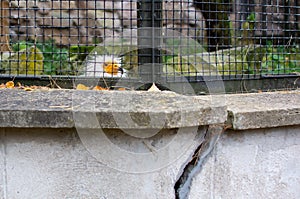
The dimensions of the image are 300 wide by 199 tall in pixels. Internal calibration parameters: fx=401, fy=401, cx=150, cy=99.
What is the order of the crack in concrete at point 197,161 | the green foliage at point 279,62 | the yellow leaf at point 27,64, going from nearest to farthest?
the crack in concrete at point 197,161 < the yellow leaf at point 27,64 < the green foliage at point 279,62

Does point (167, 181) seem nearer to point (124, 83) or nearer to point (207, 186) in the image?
point (207, 186)

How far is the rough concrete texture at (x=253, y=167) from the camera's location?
1263 mm

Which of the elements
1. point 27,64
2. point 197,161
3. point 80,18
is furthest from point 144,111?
point 27,64

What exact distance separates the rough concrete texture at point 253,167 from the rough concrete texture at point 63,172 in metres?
0.14

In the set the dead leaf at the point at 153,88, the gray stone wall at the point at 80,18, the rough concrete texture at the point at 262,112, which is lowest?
the rough concrete texture at the point at 262,112

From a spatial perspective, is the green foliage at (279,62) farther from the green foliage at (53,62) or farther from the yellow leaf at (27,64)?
the yellow leaf at (27,64)

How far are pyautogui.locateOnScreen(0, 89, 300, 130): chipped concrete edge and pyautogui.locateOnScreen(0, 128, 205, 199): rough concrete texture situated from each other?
7cm

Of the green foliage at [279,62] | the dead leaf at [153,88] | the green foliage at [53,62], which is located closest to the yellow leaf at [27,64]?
the green foliage at [53,62]

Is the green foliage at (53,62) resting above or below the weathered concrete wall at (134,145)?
above

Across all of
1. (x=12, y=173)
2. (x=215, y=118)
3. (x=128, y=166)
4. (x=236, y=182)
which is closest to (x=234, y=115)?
(x=215, y=118)

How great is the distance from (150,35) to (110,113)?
0.59 m

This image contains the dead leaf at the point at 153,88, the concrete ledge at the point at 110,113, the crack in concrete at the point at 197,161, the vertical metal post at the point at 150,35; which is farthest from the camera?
the vertical metal post at the point at 150,35

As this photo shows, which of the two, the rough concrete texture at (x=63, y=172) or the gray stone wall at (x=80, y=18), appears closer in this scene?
the rough concrete texture at (x=63, y=172)

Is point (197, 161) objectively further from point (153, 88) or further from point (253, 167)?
point (153, 88)
